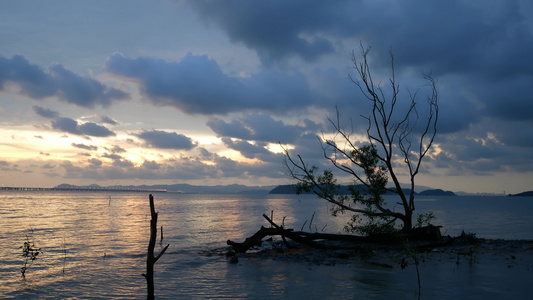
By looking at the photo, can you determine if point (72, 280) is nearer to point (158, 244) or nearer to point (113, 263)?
point (113, 263)


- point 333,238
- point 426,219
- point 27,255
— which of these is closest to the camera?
point 27,255

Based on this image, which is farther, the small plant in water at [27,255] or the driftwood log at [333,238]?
the driftwood log at [333,238]

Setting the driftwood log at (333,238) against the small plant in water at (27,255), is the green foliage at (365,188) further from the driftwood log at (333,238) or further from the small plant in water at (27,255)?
the small plant in water at (27,255)

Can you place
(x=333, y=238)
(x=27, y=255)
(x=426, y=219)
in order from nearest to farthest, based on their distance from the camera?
(x=27, y=255) → (x=333, y=238) → (x=426, y=219)

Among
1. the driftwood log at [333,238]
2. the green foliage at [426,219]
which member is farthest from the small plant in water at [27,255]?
the green foliage at [426,219]

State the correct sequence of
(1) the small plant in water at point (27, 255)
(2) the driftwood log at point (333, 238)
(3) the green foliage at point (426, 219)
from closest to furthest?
(1) the small plant in water at point (27, 255)
(2) the driftwood log at point (333, 238)
(3) the green foliage at point (426, 219)

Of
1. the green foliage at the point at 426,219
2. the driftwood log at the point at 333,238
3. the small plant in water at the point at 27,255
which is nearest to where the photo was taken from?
the small plant in water at the point at 27,255

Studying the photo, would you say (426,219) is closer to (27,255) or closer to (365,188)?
(365,188)

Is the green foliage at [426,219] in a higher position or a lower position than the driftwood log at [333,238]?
higher

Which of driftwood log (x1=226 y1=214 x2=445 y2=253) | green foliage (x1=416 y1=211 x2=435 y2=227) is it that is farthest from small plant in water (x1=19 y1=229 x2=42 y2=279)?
green foliage (x1=416 y1=211 x2=435 y2=227)

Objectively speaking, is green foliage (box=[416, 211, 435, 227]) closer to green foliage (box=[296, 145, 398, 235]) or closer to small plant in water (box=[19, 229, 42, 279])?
green foliage (box=[296, 145, 398, 235])

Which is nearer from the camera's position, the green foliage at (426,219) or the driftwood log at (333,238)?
the driftwood log at (333,238)

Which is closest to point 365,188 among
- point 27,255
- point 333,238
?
point 333,238

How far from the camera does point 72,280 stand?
74.5 feet
